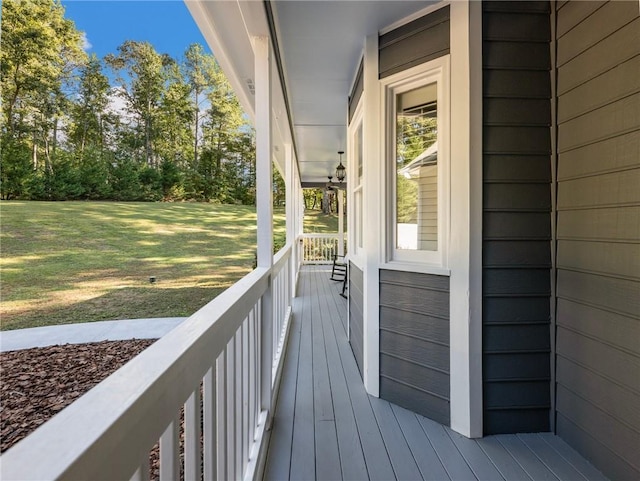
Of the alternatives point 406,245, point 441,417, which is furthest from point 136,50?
point 441,417

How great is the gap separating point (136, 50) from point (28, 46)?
1.32 ft

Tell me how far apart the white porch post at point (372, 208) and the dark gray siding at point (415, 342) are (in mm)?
54

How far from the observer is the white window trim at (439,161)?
2.08 meters

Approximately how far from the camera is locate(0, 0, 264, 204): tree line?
641 millimetres

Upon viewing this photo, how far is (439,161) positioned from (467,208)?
35cm

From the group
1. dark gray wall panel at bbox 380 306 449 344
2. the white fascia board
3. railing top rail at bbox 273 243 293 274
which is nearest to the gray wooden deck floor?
dark gray wall panel at bbox 380 306 449 344

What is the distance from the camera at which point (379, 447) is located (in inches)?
75.3

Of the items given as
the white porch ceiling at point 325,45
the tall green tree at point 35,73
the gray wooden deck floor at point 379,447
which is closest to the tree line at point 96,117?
the tall green tree at point 35,73

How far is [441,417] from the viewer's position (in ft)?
6.94

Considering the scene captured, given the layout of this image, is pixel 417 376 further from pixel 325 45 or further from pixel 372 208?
pixel 325 45

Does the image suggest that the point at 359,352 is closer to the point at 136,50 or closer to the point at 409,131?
the point at 409,131

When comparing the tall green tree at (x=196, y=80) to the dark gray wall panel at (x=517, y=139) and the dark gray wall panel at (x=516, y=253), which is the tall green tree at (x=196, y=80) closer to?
the dark gray wall panel at (x=517, y=139)

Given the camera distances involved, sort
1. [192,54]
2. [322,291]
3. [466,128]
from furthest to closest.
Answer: [322,291] → [466,128] → [192,54]

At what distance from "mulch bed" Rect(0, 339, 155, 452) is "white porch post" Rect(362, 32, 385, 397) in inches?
60.5
